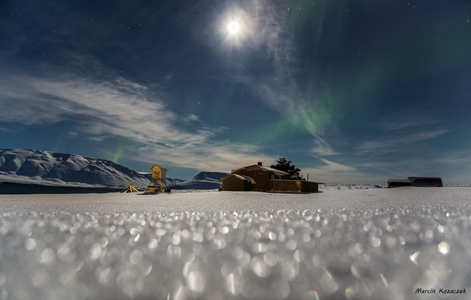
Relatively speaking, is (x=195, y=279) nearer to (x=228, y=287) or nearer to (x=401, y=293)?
A: (x=228, y=287)

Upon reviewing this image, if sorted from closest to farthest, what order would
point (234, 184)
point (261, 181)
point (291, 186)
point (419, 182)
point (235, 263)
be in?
1. point (235, 263)
2. point (291, 186)
3. point (234, 184)
4. point (261, 181)
5. point (419, 182)

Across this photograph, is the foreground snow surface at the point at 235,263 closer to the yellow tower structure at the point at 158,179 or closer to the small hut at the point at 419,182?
the yellow tower structure at the point at 158,179

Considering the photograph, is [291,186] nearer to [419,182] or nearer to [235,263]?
[235,263]

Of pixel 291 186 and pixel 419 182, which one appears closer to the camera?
pixel 291 186

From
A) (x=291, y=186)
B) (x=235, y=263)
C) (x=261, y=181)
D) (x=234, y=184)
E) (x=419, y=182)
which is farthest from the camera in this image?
(x=419, y=182)

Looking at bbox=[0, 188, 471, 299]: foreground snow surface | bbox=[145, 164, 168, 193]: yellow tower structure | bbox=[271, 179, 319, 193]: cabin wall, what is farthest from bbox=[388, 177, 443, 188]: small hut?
bbox=[0, 188, 471, 299]: foreground snow surface

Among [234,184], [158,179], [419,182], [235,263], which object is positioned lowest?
[235,263]

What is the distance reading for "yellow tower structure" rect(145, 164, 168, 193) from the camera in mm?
22406

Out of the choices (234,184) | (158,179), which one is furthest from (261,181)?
(158,179)

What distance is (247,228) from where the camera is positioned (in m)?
3.39

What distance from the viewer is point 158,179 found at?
22625 millimetres

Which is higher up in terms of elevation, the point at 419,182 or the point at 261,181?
the point at 419,182

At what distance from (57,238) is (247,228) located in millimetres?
2426

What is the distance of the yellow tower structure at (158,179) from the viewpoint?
882 inches
